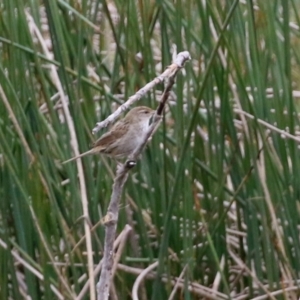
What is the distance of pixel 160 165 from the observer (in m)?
1.65

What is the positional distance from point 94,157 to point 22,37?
0.40m

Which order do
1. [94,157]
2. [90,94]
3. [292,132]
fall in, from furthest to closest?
1. [94,157]
2. [90,94]
3. [292,132]

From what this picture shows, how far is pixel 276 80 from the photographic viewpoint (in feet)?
5.30

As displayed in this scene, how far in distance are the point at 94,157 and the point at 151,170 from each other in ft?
0.83

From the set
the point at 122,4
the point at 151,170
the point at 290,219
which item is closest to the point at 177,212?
the point at 151,170

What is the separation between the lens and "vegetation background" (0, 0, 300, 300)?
5.01 feet

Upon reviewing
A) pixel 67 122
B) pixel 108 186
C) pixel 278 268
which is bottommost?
pixel 278 268

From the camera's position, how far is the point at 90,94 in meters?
1.72

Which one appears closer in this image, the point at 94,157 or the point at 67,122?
the point at 67,122

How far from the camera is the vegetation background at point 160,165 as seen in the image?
1.53 m

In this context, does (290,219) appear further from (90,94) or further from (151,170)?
(90,94)

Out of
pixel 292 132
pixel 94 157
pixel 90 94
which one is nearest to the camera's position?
pixel 292 132

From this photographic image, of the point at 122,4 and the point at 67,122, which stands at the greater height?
the point at 122,4

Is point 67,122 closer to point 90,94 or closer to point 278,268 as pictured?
point 90,94
